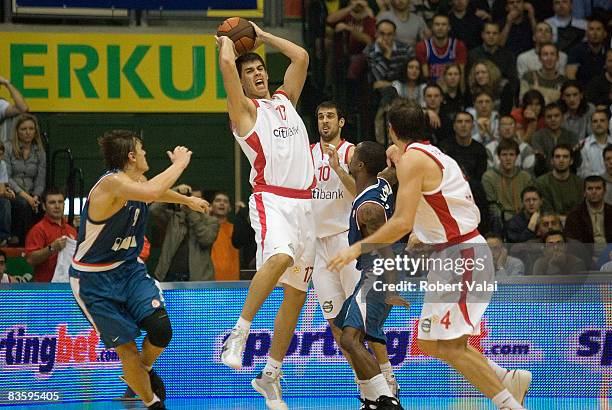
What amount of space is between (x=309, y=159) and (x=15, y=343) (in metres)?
3.48

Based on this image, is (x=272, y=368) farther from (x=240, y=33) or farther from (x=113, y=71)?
(x=113, y=71)

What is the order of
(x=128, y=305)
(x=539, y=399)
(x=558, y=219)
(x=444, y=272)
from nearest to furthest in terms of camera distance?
1. (x=444, y=272)
2. (x=128, y=305)
3. (x=539, y=399)
4. (x=558, y=219)

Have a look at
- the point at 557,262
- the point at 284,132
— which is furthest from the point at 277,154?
the point at 557,262

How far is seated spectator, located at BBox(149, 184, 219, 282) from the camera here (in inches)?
490

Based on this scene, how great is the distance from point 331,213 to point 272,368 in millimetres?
1681

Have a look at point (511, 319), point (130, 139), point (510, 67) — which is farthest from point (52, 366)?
point (510, 67)

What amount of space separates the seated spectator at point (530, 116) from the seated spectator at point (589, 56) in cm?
104

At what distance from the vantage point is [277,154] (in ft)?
29.5

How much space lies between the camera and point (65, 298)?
10828 millimetres

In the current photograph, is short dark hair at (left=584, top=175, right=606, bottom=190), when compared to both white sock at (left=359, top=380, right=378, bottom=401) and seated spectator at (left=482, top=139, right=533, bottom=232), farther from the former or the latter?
white sock at (left=359, top=380, right=378, bottom=401)

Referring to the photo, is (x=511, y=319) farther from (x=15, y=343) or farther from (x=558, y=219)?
(x=15, y=343)

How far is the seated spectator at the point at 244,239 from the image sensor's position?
499 inches

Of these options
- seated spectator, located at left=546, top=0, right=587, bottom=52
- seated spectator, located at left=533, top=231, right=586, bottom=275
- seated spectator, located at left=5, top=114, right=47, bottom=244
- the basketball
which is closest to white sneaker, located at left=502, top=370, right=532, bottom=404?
seated spectator, located at left=533, top=231, right=586, bottom=275

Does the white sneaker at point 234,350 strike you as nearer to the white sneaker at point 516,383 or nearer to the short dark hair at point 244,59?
the white sneaker at point 516,383
